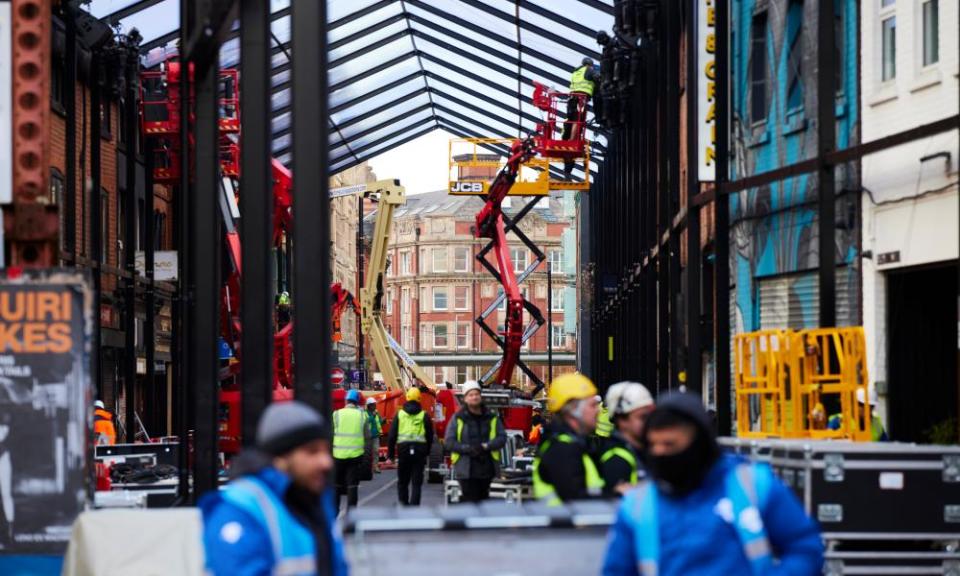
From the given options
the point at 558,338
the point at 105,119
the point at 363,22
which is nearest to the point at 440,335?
the point at 558,338

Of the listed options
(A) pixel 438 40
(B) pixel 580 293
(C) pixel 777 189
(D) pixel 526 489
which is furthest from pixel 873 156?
(B) pixel 580 293

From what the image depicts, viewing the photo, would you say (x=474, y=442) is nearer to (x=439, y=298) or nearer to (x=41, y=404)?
(x=41, y=404)

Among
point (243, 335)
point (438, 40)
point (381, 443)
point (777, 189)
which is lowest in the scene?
point (381, 443)

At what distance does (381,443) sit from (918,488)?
3144 cm

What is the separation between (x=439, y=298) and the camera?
137125 millimetres

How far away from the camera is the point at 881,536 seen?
36.3 feet

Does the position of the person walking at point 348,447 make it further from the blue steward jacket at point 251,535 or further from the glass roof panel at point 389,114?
the glass roof panel at point 389,114

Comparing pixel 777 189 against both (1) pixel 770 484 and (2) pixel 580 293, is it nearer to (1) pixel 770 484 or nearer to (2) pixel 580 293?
(1) pixel 770 484

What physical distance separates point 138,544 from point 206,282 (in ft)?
10.5

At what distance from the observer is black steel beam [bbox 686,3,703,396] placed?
66.8 feet

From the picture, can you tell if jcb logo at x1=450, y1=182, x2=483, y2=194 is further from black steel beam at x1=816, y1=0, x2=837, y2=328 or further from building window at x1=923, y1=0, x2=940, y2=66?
black steel beam at x1=816, y1=0, x2=837, y2=328

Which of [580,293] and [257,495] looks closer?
[257,495]

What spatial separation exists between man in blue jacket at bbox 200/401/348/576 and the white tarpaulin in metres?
4.84

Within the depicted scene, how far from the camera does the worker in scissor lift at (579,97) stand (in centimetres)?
3856
